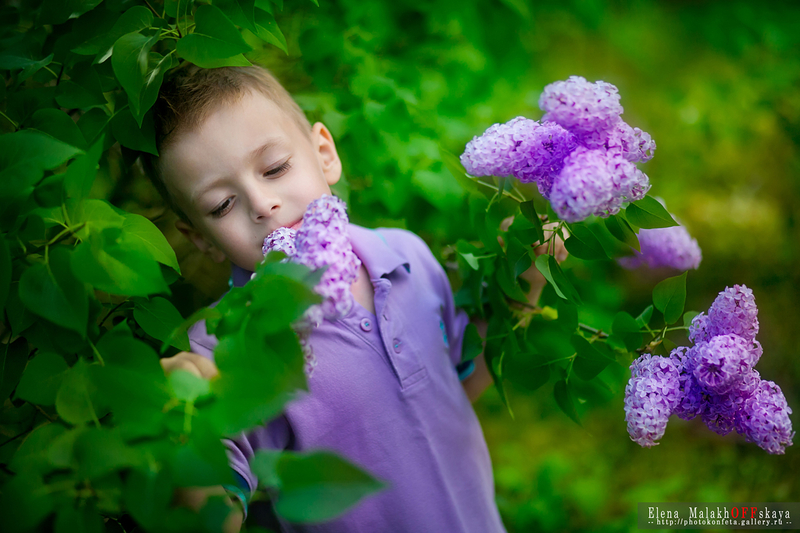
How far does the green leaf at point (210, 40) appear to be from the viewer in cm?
60

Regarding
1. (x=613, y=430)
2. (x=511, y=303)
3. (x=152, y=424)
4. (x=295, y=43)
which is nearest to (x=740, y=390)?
(x=511, y=303)

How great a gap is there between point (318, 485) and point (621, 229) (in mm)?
465

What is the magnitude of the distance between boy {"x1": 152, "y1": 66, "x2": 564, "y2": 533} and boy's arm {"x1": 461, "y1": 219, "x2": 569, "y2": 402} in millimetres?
141

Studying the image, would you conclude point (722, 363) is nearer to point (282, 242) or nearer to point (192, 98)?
point (282, 242)

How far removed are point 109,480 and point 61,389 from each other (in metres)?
0.11

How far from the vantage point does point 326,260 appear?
0.52 metres

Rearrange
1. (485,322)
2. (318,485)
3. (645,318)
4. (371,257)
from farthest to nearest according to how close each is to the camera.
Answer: (485,322) < (371,257) < (645,318) < (318,485)

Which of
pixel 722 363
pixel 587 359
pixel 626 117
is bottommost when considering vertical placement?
pixel 626 117

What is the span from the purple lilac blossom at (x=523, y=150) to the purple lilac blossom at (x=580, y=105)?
0.14 feet

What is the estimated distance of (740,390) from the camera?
572 mm

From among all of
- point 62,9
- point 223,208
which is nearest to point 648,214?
point 223,208

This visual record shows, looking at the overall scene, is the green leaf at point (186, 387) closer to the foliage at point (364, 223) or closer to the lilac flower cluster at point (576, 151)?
the foliage at point (364, 223)

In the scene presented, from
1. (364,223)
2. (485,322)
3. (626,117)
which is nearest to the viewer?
(485,322)

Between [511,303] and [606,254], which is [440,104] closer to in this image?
[511,303]
